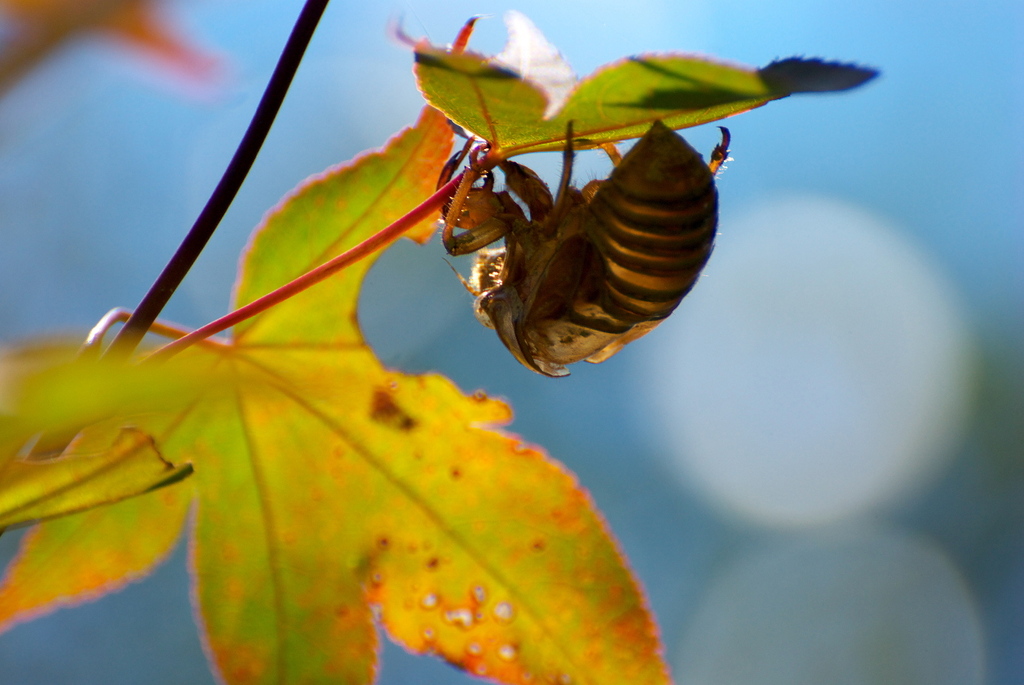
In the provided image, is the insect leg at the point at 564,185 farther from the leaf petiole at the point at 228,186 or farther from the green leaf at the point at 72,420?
the green leaf at the point at 72,420

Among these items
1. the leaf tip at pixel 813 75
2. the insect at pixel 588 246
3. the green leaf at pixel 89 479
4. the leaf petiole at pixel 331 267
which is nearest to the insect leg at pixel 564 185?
the insect at pixel 588 246

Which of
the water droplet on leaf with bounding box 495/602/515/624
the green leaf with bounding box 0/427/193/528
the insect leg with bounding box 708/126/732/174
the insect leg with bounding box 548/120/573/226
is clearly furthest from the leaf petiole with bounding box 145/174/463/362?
the water droplet on leaf with bounding box 495/602/515/624

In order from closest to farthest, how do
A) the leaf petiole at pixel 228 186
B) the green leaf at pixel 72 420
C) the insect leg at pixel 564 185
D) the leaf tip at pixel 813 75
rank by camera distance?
the green leaf at pixel 72 420 → the leaf tip at pixel 813 75 → the leaf petiole at pixel 228 186 → the insect leg at pixel 564 185

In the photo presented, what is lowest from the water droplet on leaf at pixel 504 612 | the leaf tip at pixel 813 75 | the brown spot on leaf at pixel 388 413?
the water droplet on leaf at pixel 504 612

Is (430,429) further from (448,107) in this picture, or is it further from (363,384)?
(448,107)

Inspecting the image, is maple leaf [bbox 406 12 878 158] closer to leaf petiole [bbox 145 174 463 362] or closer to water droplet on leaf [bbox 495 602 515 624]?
leaf petiole [bbox 145 174 463 362]

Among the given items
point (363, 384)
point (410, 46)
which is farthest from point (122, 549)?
point (410, 46)
